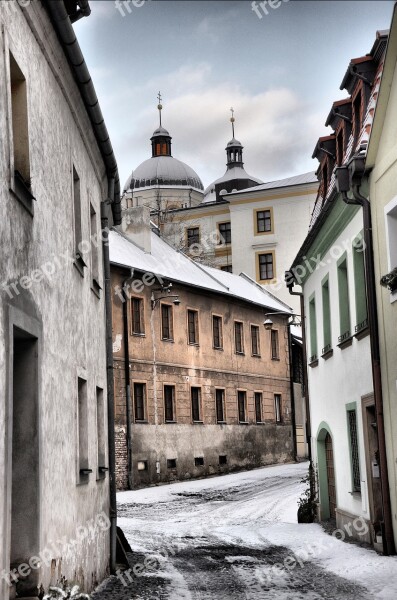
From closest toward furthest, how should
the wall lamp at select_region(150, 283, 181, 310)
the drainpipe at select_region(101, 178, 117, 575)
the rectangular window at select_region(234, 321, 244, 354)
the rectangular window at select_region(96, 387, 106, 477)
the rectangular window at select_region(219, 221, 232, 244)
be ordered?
1. the rectangular window at select_region(96, 387, 106, 477)
2. the drainpipe at select_region(101, 178, 117, 575)
3. the wall lamp at select_region(150, 283, 181, 310)
4. the rectangular window at select_region(234, 321, 244, 354)
5. the rectangular window at select_region(219, 221, 232, 244)

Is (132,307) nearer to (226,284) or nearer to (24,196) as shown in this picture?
(226,284)

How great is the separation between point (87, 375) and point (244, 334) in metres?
28.3

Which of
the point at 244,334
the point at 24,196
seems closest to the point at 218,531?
the point at 24,196

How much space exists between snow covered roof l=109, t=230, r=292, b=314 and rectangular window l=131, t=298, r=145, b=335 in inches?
45.2

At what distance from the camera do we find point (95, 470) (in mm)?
12164

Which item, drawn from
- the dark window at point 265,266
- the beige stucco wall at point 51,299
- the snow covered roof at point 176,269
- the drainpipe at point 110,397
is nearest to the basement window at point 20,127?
the beige stucco wall at point 51,299

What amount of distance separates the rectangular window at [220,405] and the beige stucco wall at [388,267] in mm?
23465

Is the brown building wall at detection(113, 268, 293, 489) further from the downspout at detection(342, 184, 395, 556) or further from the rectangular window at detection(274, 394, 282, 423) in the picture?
the downspout at detection(342, 184, 395, 556)

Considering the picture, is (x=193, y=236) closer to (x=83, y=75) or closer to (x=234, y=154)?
(x=234, y=154)

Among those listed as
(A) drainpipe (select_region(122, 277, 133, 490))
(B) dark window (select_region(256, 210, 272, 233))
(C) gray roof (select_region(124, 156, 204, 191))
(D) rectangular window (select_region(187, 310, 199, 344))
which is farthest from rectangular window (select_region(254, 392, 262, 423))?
(C) gray roof (select_region(124, 156, 204, 191))

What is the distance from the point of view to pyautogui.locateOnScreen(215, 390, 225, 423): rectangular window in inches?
1464

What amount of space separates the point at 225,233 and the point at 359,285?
49238 mm

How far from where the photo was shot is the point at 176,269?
36438mm

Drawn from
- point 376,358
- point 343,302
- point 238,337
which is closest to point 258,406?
point 238,337
